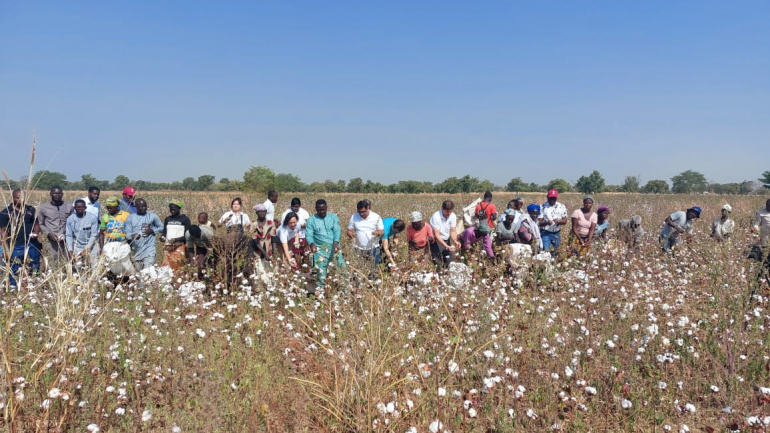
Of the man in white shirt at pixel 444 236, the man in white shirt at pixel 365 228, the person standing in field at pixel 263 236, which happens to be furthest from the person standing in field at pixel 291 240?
the man in white shirt at pixel 444 236

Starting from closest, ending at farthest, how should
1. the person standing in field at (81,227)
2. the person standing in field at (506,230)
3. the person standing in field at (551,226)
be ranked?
the person standing in field at (81,227)
the person standing in field at (506,230)
the person standing in field at (551,226)

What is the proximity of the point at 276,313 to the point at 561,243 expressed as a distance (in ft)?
16.7

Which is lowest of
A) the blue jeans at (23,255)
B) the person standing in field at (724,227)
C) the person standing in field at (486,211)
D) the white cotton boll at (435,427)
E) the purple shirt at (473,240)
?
the white cotton boll at (435,427)

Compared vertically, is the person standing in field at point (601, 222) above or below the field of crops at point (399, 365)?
above

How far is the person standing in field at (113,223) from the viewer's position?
21.3ft

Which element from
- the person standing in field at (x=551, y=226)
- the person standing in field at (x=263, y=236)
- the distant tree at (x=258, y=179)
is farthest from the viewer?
Result: the distant tree at (x=258, y=179)

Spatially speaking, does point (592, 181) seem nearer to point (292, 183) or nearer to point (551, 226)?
point (292, 183)

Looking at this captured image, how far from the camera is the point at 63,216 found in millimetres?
7270

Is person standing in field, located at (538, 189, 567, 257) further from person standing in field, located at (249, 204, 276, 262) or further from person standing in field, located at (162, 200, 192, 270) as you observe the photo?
person standing in field, located at (162, 200, 192, 270)

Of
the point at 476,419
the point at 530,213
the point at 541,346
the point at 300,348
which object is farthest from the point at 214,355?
the point at 530,213

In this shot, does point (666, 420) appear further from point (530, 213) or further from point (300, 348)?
point (530, 213)

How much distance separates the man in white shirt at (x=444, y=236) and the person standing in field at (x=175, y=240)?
357 cm

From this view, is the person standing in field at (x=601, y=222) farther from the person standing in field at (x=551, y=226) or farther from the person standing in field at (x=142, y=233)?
the person standing in field at (x=142, y=233)

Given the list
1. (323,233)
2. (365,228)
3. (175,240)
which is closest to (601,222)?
(365,228)
